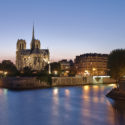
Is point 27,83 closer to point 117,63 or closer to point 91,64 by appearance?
point 117,63

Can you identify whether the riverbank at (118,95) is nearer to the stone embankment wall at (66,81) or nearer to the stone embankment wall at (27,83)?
the stone embankment wall at (27,83)

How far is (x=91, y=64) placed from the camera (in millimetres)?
101938

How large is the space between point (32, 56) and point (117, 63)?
3174 inches

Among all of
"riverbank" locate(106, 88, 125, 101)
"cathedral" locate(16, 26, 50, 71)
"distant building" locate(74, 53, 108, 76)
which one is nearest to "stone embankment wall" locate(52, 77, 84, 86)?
"distant building" locate(74, 53, 108, 76)

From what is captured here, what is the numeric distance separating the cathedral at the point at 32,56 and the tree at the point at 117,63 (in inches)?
2987

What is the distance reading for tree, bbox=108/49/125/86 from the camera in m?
36.1

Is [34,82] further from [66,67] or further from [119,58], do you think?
[66,67]

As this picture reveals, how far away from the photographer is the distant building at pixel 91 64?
101688 mm

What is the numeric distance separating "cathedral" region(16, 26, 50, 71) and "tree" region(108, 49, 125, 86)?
75874 mm

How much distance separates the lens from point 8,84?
61125 millimetres

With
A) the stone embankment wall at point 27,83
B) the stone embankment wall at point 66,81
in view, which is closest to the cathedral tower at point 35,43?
the stone embankment wall at point 66,81

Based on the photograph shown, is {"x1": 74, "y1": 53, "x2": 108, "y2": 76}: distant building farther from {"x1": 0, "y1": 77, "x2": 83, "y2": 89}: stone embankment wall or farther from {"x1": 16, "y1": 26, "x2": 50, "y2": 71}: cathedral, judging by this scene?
{"x1": 0, "y1": 77, "x2": 83, "y2": 89}: stone embankment wall

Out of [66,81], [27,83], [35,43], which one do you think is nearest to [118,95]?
[27,83]

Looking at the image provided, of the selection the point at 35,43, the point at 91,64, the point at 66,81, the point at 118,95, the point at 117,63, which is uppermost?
the point at 35,43
